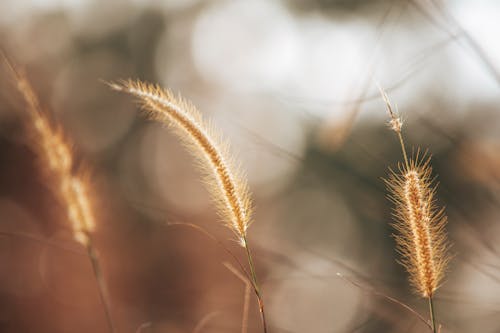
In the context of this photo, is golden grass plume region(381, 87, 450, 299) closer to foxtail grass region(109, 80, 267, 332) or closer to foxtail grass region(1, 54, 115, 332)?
foxtail grass region(109, 80, 267, 332)

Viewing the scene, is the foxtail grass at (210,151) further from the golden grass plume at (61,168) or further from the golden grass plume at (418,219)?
the golden grass plume at (418,219)

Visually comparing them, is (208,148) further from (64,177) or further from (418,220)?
(418,220)

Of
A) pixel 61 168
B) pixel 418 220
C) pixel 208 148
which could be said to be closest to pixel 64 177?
pixel 61 168

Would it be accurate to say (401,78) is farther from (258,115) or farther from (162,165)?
(162,165)

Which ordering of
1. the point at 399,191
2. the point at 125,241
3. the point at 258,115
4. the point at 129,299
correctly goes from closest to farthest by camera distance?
the point at 399,191 < the point at 258,115 < the point at 129,299 < the point at 125,241

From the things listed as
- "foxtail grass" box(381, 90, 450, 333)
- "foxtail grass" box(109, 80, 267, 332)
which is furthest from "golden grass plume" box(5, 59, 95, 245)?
"foxtail grass" box(381, 90, 450, 333)

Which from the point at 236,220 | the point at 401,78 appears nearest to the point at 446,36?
the point at 401,78

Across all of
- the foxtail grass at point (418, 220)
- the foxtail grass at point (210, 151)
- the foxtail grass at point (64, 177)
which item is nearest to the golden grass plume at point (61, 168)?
the foxtail grass at point (64, 177)
